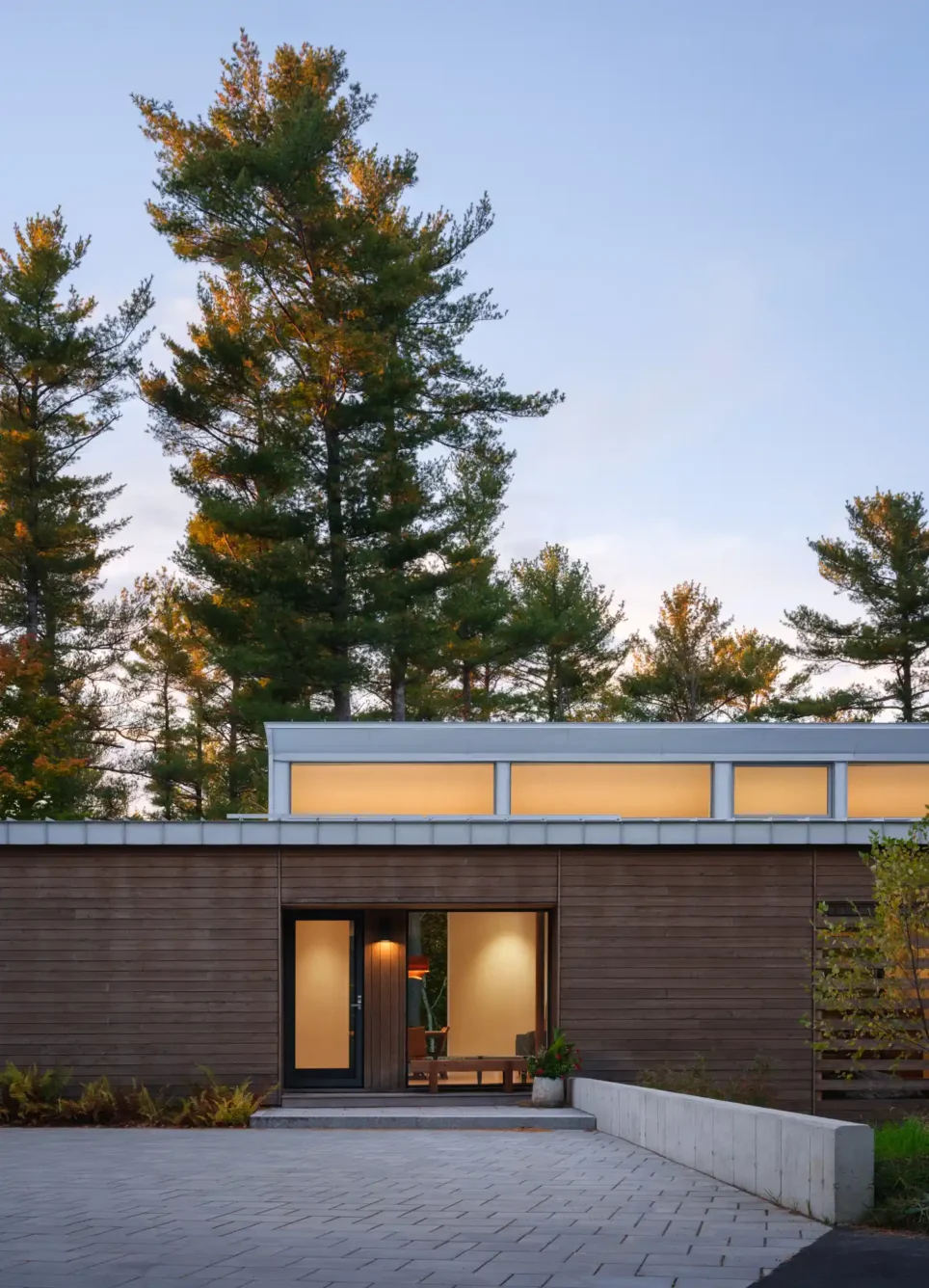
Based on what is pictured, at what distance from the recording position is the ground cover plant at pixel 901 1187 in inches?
281

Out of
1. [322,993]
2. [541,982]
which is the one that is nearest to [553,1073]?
[541,982]

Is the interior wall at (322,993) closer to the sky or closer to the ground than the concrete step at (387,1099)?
closer to the sky

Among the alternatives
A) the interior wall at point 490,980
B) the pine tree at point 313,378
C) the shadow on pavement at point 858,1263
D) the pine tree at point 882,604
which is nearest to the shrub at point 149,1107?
the interior wall at point 490,980

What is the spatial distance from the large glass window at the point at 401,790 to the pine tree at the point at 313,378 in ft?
27.3

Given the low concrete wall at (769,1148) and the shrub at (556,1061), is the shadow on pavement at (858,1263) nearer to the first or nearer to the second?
the low concrete wall at (769,1148)

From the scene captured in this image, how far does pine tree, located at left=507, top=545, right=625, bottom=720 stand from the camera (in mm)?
39875

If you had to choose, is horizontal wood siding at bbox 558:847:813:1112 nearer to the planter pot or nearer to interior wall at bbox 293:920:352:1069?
the planter pot

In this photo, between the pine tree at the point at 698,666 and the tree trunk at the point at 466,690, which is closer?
the tree trunk at the point at 466,690

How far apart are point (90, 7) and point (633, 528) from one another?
18.4 m

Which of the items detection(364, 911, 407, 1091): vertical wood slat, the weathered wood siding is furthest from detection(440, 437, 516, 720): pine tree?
the weathered wood siding

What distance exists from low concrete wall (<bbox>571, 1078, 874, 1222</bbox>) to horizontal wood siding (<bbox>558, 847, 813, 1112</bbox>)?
116 inches

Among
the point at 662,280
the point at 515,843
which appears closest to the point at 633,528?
the point at 662,280

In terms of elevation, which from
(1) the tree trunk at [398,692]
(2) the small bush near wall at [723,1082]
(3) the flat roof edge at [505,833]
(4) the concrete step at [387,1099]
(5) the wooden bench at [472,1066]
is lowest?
(4) the concrete step at [387,1099]

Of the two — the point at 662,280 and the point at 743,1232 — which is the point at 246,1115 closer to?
the point at 743,1232
